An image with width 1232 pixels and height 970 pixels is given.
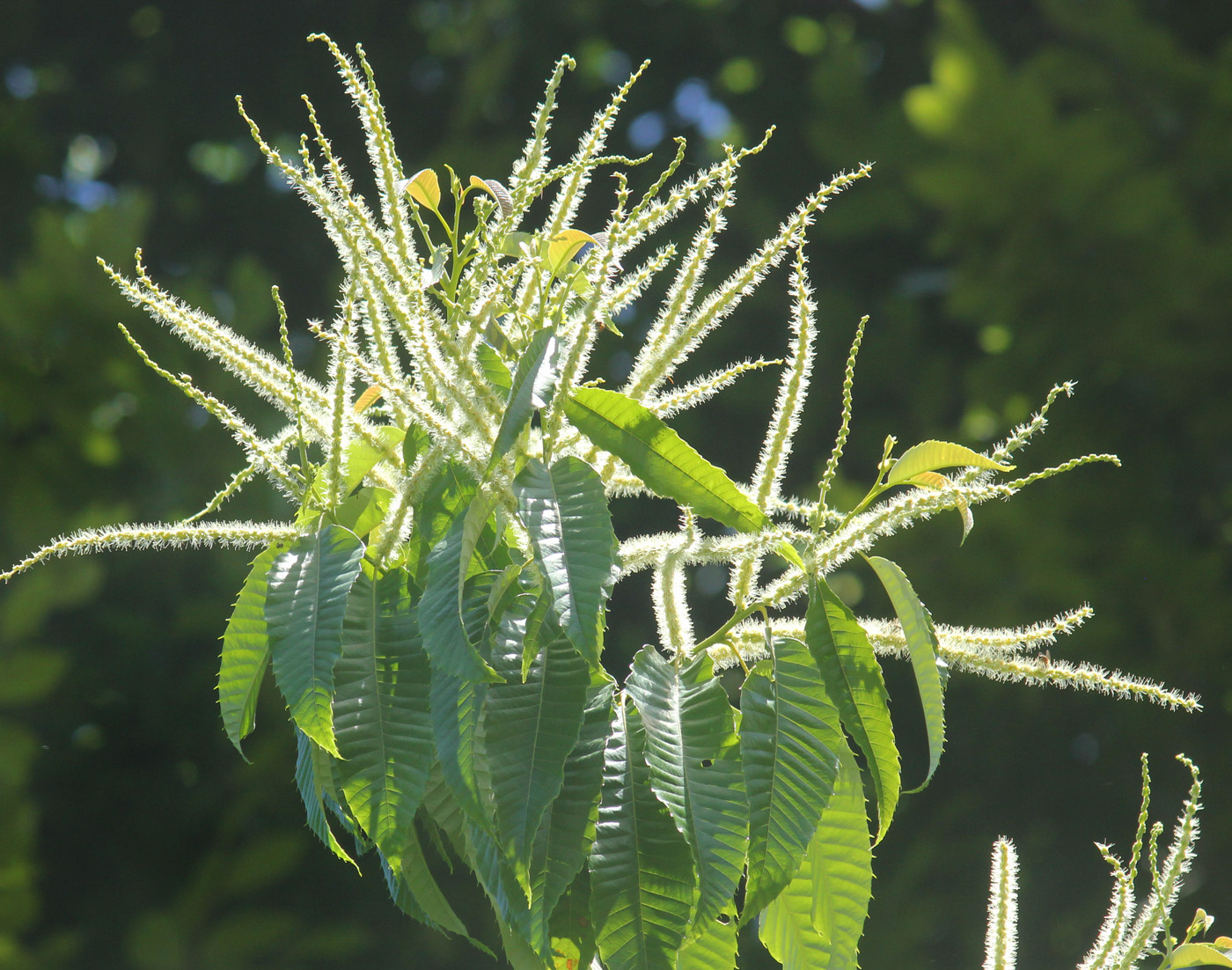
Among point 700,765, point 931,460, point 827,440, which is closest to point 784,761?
point 700,765

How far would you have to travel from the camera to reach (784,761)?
0.38 meters

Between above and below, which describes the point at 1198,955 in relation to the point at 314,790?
above

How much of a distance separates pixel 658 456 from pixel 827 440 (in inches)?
78.6

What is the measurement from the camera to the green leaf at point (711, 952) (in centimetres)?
40

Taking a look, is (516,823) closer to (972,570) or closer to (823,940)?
(823,940)

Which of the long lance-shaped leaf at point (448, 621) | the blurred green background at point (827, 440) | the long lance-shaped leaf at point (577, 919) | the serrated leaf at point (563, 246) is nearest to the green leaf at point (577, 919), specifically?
the long lance-shaped leaf at point (577, 919)

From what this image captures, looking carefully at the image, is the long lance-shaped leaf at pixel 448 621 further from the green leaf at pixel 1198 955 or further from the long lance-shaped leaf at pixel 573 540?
the green leaf at pixel 1198 955

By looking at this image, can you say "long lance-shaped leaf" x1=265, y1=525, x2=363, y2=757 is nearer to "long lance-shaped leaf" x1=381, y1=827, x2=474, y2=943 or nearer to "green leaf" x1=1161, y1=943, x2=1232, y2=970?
"long lance-shaped leaf" x1=381, y1=827, x2=474, y2=943

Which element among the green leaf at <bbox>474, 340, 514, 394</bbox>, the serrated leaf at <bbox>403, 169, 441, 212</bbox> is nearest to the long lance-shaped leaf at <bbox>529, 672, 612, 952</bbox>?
the green leaf at <bbox>474, 340, 514, 394</bbox>

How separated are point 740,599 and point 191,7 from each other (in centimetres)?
277

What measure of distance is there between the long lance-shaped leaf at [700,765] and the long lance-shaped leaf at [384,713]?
0.09 m

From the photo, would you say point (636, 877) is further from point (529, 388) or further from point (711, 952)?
point (529, 388)

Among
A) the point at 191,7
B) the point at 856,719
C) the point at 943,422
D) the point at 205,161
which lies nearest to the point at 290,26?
the point at 191,7

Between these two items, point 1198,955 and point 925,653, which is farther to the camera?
point 1198,955
